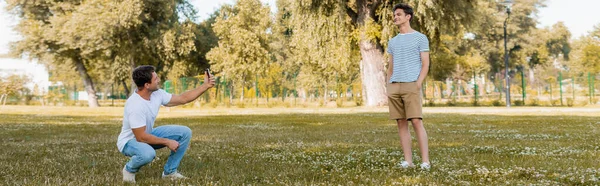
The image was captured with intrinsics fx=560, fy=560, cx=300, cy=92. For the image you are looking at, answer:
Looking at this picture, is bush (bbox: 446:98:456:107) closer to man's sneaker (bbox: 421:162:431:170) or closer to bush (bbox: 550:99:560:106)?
bush (bbox: 550:99:560:106)

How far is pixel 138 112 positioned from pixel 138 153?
387 mm

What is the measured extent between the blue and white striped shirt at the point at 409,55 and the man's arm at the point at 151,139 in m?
2.60

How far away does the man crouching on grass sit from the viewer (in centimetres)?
515

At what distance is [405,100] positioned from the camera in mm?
6230

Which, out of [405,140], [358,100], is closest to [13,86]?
[358,100]

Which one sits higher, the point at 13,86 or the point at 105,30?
the point at 105,30

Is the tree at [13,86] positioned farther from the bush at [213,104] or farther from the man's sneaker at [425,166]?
the man's sneaker at [425,166]

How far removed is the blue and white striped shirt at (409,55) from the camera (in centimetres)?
624

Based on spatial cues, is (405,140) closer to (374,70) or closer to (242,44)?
(374,70)

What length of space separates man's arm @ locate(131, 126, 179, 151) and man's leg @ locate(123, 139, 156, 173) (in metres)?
0.08

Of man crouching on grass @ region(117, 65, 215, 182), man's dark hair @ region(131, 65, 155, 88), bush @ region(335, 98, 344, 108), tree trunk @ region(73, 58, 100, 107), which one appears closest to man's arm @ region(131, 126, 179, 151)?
man crouching on grass @ region(117, 65, 215, 182)

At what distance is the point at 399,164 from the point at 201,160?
2.52m

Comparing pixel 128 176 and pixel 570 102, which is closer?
pixel 128 176

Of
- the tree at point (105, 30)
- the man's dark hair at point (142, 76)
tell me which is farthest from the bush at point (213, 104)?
the man's dark hair at point (142, 76)
